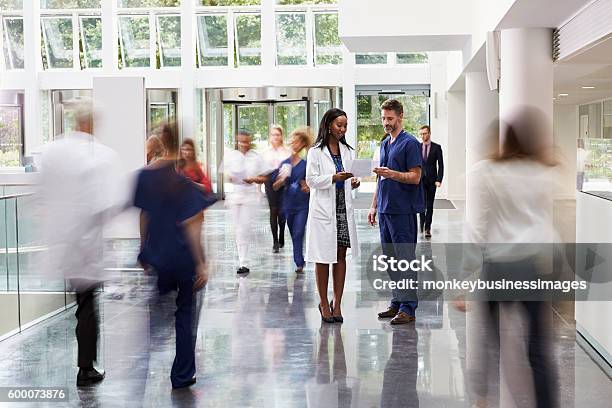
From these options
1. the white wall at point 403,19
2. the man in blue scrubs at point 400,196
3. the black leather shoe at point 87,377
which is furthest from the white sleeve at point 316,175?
the white wall at point 403,19

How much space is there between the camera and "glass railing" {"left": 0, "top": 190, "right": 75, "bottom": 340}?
8.15 m

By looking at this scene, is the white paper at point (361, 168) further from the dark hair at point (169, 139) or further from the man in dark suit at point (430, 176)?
the man in dark suit at point (430, 176)

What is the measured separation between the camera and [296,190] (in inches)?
477

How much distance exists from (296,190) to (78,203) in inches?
256

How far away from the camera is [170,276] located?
5711 millimetres

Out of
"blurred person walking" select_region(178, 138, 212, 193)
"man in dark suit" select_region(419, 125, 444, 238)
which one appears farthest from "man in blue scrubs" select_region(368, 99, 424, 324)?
"man in dark suit" select_region(419, 125, 444, 238)

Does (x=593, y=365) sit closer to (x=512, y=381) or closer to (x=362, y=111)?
(x=512, y=381)

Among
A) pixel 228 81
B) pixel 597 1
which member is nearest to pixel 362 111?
pixel 228 81

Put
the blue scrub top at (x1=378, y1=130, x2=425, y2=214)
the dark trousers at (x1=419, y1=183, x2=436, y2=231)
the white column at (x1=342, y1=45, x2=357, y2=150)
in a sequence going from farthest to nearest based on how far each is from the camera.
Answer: the white column at (x1=342, y1=45, x2=357, y2=150) < the dark trousers at (x1=419, y1=183, x2=436, y2=231) < the blue scrub top at (x1=378, y1=130, x2=425, y2=214)

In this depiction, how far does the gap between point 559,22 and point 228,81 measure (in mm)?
15024

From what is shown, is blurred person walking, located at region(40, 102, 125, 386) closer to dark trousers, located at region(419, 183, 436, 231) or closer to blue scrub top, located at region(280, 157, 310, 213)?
blue scrub top, located at region(280, 157, 310, 213)

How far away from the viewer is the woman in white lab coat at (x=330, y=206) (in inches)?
306

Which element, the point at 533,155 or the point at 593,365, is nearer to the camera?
the point at 533,155

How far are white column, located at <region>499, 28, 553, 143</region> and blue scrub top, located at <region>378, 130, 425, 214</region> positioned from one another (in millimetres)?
3679
